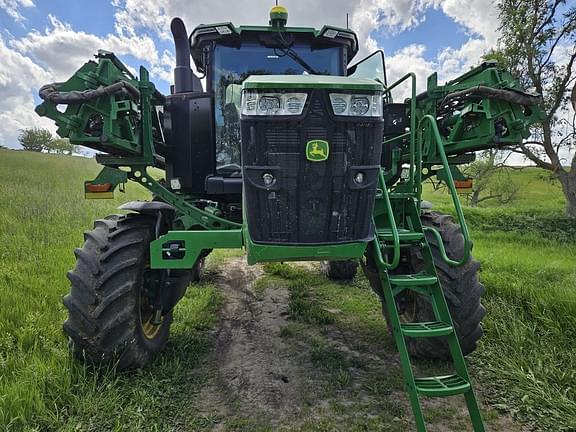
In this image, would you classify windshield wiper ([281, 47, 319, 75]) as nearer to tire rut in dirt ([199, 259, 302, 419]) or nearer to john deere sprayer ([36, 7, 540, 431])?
john deere sprayer ([36, 7, 540, 431])

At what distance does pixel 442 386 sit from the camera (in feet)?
7.25

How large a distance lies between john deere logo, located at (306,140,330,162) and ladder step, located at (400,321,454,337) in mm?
1137

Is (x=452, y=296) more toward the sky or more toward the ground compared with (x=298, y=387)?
more toward the sky

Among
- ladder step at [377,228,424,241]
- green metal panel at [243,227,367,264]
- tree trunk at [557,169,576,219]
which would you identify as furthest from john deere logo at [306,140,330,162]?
tree trunk at [557,169,576,219]

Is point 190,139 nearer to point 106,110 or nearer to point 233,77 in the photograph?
point 233,77

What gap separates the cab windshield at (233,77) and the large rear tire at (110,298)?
3.22ft

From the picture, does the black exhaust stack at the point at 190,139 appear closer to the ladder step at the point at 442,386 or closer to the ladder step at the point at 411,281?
the ladder step at the point at 411,281

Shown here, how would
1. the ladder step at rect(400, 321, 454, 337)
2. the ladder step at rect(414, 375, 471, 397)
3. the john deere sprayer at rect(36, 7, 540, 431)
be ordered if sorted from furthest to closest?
1. the ladder step at rect(400, 321, 454, 337)
2. the john deere sprayer at rect(36, 7, 540, 431)
3. the ladder step at rect(414, 375, 471, 397)

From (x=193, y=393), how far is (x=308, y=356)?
3.34 feet

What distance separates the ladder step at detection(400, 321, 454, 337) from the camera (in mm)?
2357

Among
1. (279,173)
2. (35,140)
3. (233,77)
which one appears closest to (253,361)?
(279,173)

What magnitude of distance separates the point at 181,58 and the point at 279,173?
237 cm

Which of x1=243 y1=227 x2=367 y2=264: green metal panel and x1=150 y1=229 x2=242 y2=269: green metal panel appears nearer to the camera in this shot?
x1=243 y1=227 x2=367 y2=264: green metal panel

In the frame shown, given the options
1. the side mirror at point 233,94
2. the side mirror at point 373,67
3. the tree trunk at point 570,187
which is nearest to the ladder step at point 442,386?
the side mirror at point 233,94
